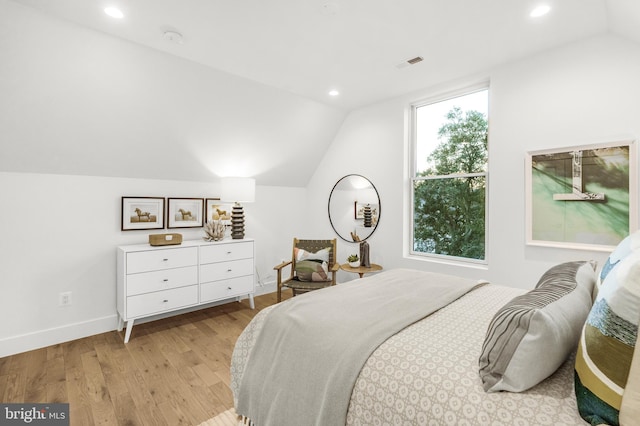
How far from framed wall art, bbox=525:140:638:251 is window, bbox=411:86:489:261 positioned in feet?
1.72

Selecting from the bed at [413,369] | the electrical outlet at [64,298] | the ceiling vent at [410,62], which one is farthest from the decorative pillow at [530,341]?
the electrical outlet at [64,298]

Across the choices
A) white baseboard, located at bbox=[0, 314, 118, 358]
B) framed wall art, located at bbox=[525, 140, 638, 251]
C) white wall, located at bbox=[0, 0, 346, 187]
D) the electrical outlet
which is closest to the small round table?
framed wall art, located at bbox=[525, 140, 638, 251]

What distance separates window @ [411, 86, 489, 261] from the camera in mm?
3258

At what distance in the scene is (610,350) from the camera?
2.66 ft

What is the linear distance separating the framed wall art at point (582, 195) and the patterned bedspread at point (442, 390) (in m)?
1.67

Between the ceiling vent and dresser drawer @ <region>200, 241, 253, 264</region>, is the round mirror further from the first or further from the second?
the ceiling vent

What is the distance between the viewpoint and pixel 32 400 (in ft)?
6.73

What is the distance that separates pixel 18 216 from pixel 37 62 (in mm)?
1331

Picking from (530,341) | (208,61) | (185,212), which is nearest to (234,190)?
(185,212)

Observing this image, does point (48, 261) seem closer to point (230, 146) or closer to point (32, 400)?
point (32, 400)

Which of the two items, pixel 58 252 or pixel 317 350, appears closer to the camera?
pixel 317 350

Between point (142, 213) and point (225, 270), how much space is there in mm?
1081

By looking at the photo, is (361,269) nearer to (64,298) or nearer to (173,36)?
(173,36)

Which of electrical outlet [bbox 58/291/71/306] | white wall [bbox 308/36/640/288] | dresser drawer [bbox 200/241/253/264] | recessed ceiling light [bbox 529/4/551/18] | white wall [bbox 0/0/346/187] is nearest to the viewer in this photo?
recessed ceiling light [bbox 529/4/551/18]
